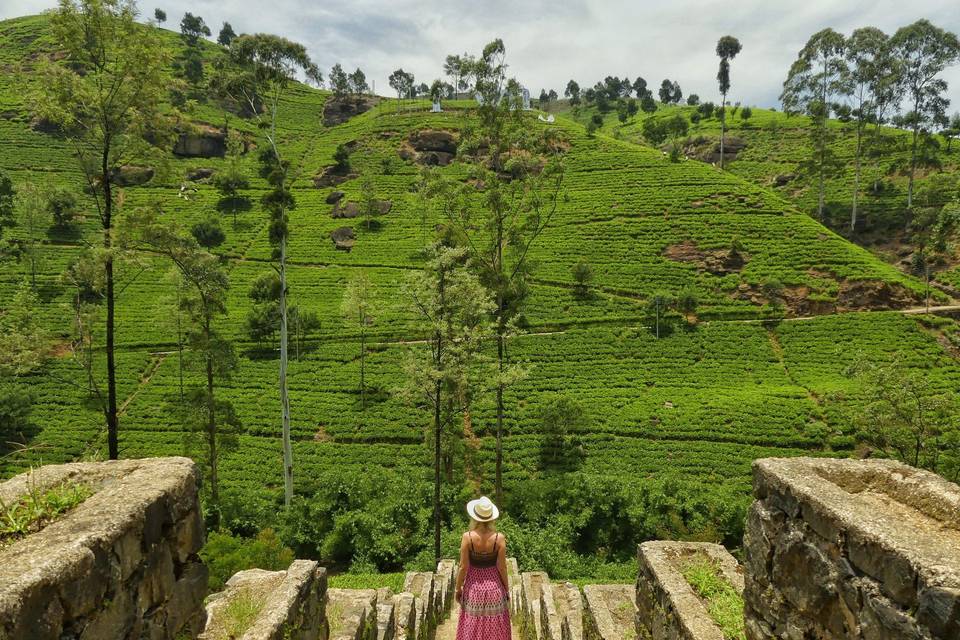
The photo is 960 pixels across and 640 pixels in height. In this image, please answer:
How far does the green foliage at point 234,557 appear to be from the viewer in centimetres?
1177

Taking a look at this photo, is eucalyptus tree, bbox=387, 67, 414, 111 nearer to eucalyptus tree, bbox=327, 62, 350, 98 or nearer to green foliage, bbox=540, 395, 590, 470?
eucalyptus tree, bbox=327, 62, 350, 98

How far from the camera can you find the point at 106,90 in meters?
13.4

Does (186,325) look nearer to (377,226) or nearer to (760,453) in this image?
(760,453)

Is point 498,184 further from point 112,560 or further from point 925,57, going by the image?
point 925,57

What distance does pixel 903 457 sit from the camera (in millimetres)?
20375

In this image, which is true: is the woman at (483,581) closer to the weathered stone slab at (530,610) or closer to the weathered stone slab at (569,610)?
the weathered stone slab at (569,610)

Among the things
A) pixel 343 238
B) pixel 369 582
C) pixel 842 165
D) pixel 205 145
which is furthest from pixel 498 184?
pixel 205 145

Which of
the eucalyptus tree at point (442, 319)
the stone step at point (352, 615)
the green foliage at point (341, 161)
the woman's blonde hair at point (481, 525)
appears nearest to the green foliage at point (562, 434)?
the eucalyptus tree at point (442, 319)

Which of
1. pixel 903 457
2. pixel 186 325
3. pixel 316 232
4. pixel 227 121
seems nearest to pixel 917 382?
pixel 903 457

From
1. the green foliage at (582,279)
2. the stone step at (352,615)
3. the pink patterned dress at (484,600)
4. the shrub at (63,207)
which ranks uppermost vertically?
the shrub at (63,207)

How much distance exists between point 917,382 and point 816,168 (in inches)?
2168

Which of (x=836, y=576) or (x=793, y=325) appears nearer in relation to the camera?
(x=836, y=576)

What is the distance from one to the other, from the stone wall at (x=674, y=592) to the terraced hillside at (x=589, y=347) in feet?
35.5

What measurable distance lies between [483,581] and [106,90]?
648 inches
